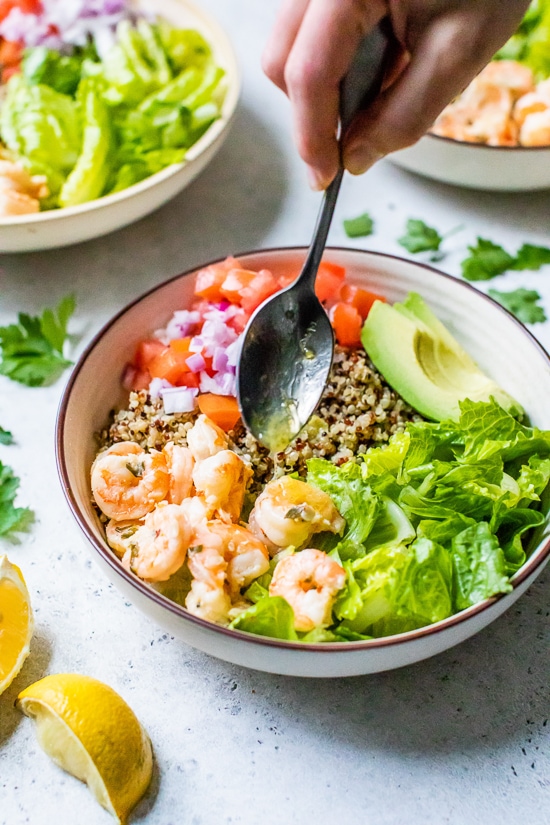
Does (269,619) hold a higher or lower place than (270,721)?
higher

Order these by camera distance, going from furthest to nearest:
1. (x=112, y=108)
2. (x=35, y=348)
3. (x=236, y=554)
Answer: (x=112, y=108)
(x=35, y=348)
(x=236, y=554)

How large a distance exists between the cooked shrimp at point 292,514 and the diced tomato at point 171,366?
36cm

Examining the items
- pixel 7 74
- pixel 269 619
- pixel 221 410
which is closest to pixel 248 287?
pixel 221 410

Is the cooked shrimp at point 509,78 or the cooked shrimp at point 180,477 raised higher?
the cooked shrimp at point 509,78

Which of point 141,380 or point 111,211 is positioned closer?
point 141,380

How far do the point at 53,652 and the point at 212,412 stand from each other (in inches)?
19.7

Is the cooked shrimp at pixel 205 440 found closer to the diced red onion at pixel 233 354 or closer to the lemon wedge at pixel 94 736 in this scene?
the diced red onion at pixel 233 354

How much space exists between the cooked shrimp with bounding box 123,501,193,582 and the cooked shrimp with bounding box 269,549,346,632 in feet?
0.49

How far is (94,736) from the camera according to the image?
3.62 ft

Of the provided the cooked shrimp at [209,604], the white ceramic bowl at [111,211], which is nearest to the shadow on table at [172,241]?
the white ceramic bowl at [111,211]

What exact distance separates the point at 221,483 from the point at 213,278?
19.9 inches

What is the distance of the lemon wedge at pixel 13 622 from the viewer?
1229mm

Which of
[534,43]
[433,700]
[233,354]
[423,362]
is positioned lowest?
[433,700]

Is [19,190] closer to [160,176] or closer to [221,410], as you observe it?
[160,176]
